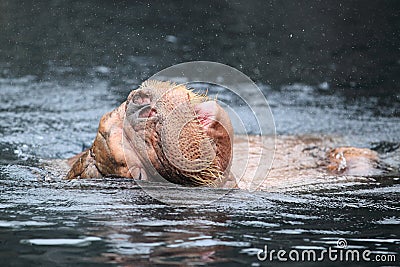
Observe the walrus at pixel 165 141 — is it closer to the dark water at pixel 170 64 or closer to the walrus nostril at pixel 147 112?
the walrus nostril at pixel 147 112

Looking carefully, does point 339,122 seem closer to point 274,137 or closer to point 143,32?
point 274,137

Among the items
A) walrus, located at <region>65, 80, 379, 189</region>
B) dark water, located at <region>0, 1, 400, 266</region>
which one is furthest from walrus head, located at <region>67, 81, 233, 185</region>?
dark water, located at <region>0, 1, 400, 266</region>

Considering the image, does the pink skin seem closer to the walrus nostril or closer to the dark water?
the walrus nostril

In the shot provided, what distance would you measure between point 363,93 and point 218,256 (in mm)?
6829

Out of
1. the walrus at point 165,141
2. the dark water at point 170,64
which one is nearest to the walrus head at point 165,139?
the walrus at point 165,141

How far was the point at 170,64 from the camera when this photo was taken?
32.3 ft

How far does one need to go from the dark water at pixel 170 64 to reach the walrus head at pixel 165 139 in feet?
0.49

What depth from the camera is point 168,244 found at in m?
3.37

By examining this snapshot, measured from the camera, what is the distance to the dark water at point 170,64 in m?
3.50

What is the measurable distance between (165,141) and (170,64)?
562 cm

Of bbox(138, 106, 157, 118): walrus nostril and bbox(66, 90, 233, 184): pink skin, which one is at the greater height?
bbox(138, 106, 157, 118): walrus nostril

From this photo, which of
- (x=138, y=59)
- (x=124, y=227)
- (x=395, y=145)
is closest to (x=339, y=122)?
(x=395, y=145)

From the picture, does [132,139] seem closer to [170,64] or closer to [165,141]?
[165,141]

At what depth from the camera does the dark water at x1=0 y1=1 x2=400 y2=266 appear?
11.5 ft
